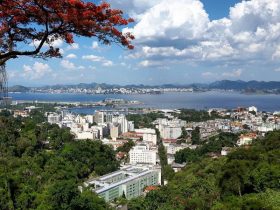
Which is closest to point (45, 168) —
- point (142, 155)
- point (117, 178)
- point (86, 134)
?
point (117, 178)

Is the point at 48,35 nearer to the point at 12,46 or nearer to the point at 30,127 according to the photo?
the point at 12,46

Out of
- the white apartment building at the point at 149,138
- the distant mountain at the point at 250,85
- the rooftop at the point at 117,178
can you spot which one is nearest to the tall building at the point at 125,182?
the rooftop at the point at 117,178

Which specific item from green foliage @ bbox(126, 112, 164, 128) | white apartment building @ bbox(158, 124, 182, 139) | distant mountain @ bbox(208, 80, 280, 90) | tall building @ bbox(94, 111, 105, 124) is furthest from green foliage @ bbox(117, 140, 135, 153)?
distant mountain @ bbox(208, 80, 280, 90)

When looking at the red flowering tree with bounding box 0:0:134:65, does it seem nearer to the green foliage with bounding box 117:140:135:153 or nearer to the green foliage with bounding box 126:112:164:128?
the green foliage with bounding box 117:140:135:153

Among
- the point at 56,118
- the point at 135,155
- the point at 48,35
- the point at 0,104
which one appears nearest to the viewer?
the point at 48,35

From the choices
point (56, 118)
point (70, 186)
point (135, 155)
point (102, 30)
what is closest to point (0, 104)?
point (102, 30)

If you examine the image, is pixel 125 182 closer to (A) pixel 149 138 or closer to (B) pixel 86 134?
(A) pixel 149 138

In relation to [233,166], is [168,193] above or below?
below
